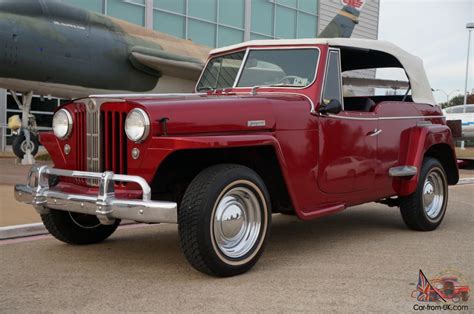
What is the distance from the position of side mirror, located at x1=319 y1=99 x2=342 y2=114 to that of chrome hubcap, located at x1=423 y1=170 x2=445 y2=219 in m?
1.92

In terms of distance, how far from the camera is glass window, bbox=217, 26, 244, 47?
73.2 ft

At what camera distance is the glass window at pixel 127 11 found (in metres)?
18.4

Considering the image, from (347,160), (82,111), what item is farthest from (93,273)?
(347,160)

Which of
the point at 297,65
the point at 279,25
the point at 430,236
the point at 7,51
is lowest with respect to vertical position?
the point at 430,236

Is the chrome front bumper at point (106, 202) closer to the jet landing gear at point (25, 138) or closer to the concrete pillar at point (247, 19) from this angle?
the jet landing gear at point (25, 138)

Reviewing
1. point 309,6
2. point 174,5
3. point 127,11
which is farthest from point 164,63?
point 309,6

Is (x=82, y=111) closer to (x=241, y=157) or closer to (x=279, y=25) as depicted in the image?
(x=241, y=157)

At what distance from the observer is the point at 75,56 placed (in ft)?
41.5

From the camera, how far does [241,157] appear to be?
173 inches

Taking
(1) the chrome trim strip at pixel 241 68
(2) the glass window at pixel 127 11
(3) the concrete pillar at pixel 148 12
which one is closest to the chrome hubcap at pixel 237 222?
(1) the chrome trim strip at pixel 241 68

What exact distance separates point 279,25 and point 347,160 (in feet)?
69.0

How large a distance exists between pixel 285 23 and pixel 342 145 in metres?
21.5

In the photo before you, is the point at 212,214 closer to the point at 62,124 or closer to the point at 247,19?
the point at 62,124

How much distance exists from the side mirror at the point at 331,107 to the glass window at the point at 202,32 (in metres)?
17.0
